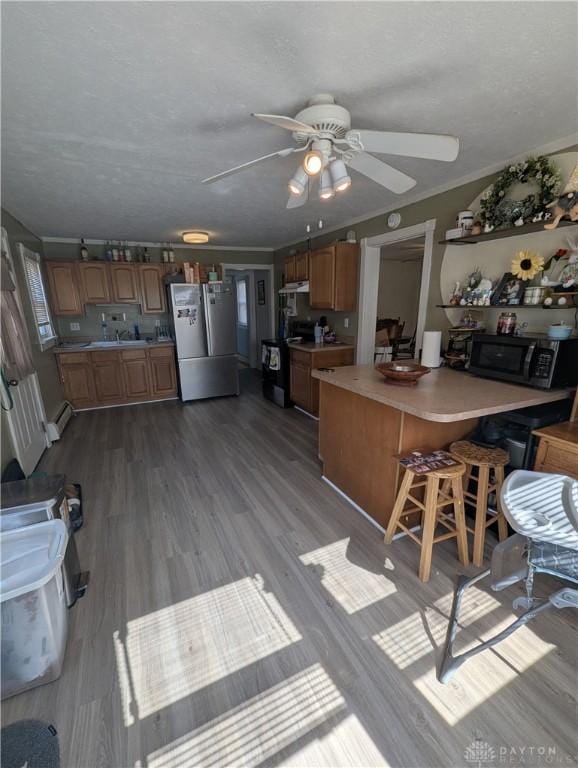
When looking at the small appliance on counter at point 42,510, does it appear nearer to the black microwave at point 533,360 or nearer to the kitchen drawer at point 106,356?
the black microwave at point 533,360

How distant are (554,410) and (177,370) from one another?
15.3ft

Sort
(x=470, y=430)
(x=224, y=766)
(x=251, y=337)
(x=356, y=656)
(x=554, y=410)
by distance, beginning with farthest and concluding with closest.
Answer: (x=251, y=337)
(x=470, y=430)
(x=554, y=410)
(x=356, y=656)
(x=224, y=766)

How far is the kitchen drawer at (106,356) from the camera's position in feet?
15.1

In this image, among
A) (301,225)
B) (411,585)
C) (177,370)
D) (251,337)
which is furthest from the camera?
(251,337)

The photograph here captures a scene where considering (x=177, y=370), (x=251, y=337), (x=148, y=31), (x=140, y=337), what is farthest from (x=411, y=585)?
(x=251, y=337)

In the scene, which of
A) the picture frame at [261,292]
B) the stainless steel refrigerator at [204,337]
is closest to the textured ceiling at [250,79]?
the stainless steel refrigerator at [204,337]

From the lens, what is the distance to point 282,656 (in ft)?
4.55

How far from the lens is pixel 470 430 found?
7.18 feet

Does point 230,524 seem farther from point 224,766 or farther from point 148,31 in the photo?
point 148,31

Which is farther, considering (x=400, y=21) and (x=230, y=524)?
(x=230, y=524)

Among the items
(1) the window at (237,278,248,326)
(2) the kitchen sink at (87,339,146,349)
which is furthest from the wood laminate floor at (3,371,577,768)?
(1) the window at (237,278,248,326)

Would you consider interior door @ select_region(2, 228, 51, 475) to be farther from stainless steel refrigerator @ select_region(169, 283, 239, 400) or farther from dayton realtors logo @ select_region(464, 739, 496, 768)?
dayton realtors logo @ select_region(464, 739, 496, 768)

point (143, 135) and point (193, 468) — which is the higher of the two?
point (143, 135)

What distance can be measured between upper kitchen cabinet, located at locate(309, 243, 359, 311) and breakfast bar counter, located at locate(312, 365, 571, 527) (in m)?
1.61
